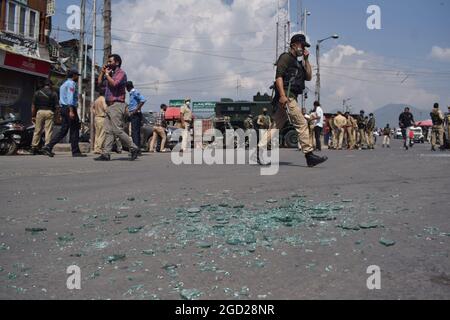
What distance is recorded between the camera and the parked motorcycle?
12.0 m

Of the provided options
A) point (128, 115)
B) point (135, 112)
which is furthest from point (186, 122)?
point (128, 115)

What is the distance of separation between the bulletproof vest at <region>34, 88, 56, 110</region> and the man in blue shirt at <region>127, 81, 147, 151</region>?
6.38 feet

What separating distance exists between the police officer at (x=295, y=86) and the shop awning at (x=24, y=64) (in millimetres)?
18007

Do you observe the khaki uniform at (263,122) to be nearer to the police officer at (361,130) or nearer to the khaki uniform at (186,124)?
the khaki uniform at (186,124)

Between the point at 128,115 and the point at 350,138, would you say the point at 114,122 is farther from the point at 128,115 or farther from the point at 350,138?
the point at 350,138

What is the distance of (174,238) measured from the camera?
9.10ft

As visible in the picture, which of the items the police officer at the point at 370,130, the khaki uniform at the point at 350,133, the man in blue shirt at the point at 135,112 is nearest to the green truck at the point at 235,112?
the khaki uniform at the point at 350,133

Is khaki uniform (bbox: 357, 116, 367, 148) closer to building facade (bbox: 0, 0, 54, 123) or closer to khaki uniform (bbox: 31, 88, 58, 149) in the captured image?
khaki uniform (bbox: 31, 88, 58, 149)

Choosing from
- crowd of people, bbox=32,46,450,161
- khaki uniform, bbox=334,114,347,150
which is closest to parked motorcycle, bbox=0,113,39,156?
crowd of people, bbox=32,46,450,161

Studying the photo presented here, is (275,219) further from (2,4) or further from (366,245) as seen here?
(2,4)

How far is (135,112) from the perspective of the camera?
11.9 m

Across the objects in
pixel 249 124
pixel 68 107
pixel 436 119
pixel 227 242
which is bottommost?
pixel 227 242

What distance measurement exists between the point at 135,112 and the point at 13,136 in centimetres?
325
